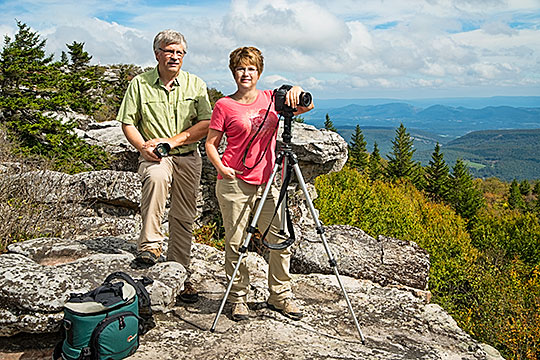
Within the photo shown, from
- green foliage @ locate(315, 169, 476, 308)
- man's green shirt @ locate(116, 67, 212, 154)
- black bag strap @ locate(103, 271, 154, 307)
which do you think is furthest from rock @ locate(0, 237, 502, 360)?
green foliage @ locate(315, 169, 476, 308)

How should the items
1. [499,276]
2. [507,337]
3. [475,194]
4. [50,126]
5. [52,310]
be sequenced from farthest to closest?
[475,194]
[499,276]
[507,337]
[50,126]
[52,310]

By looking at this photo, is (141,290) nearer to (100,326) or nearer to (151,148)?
(100,326)

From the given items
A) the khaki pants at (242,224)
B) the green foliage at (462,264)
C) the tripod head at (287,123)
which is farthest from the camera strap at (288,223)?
the green foliage at (462,264)

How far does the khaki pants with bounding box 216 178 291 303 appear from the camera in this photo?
441 cm

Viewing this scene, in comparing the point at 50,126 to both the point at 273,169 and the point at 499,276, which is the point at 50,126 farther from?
the point at 499,276

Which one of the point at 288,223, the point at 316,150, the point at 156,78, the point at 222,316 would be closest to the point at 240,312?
the point at 222,316

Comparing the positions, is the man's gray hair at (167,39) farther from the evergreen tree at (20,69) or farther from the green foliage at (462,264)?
the green foliage at (462,264)

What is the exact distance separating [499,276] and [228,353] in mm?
28374

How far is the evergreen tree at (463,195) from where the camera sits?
46.1 metres

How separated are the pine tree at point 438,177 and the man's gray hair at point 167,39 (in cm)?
4751

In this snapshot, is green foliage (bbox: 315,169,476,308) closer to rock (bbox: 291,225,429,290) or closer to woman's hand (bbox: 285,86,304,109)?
rock (bbox: 291,225,429,290)

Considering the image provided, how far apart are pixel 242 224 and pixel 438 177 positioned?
161 ft

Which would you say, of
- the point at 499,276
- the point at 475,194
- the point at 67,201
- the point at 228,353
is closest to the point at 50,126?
the point at 67,201

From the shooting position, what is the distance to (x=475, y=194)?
47000mm
